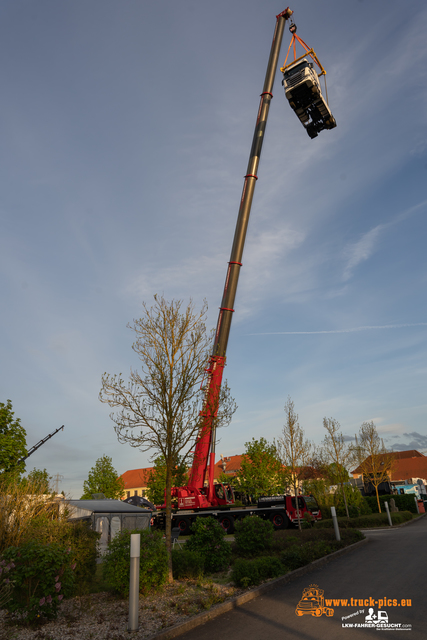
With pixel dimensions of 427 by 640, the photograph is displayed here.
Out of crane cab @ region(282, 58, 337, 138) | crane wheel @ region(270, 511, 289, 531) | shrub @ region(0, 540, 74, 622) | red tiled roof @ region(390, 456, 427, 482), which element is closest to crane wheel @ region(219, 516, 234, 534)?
crane wheel @ region(270, 511, 289, 531)

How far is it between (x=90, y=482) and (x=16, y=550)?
47.5 m

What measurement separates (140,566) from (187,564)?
2127 millimetres

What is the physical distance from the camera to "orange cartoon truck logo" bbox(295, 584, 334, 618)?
6.54 metres

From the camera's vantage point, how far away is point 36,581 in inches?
243

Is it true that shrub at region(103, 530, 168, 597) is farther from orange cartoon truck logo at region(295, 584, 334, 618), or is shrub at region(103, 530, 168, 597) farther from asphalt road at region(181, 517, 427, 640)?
orange cartoon truck logo at region(295, 584, 334, 618)

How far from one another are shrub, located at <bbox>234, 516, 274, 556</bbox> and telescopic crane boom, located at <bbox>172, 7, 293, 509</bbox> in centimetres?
362

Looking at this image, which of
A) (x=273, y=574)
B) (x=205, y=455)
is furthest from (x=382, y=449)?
(x=273, y=574)

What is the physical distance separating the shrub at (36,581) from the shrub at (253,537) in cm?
594

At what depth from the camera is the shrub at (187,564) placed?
9203mm

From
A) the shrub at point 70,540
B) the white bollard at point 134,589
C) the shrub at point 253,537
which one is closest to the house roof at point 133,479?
the shrub at point 253,537

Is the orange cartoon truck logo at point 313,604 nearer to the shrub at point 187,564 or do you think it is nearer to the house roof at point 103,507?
the shrub at point 187,564

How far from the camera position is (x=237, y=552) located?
11852 millimetres

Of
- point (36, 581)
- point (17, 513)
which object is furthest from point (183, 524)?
point (36, 581)

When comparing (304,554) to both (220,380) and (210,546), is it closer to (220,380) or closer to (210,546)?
(210,546)
